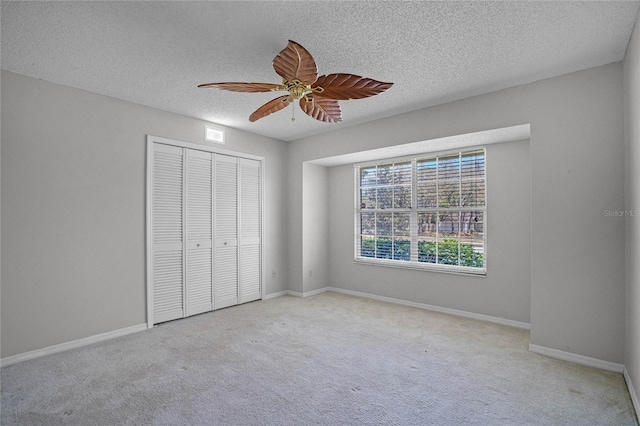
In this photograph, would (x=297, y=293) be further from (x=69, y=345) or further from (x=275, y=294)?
(x=69, y=345)

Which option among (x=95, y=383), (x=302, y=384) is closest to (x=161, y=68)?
(x=95, y=383)

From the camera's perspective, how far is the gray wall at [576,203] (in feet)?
8.92

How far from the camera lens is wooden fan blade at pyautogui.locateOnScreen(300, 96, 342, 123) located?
2700mm

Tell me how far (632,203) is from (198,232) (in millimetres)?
4404

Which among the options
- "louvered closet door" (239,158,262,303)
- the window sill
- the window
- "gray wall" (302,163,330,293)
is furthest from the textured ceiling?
"gray wall" (302,163,330,293)

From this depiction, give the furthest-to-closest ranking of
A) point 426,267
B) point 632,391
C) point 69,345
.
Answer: point 426,267 < point 69,345 < point 632,391

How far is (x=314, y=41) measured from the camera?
244 cm

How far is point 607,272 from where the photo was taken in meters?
2.74

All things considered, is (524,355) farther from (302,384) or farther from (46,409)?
(46,409)

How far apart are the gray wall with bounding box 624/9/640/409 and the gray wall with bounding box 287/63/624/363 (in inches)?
4.6

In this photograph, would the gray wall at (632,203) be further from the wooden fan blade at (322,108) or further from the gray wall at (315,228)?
the gray wall at (315,228)

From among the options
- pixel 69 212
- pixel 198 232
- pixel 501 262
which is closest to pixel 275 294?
pixel 198 232

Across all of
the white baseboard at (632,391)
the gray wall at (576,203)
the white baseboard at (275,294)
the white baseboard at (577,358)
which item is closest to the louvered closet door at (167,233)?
the white baseboard at (275,294)

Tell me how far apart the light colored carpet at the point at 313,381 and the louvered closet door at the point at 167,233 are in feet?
1.16
